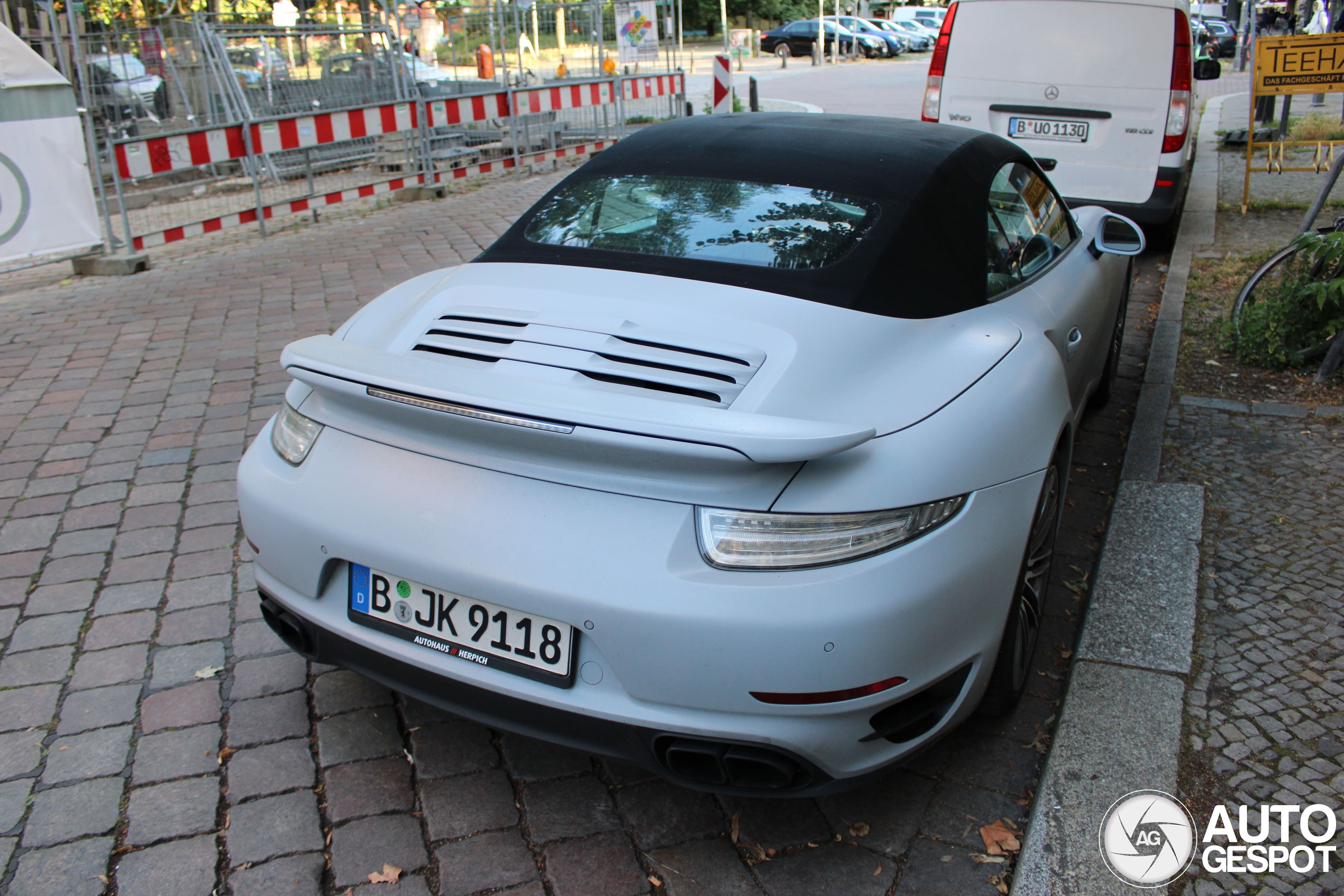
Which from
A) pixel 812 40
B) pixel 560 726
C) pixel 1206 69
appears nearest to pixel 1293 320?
pixel 560 726

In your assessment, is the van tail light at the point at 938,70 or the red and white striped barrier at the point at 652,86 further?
the red and white striped barrier at the point at 652,86

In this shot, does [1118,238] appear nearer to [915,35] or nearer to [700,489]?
[700,489]

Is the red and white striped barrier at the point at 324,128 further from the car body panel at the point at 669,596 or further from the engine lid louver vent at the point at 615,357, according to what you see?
the car body panel at the point at 669,596

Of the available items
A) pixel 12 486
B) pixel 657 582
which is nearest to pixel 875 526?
pixel 657 582

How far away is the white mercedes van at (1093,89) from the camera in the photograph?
760cm

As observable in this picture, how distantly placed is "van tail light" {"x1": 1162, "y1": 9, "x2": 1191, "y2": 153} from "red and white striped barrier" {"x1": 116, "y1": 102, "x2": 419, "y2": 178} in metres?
6.90

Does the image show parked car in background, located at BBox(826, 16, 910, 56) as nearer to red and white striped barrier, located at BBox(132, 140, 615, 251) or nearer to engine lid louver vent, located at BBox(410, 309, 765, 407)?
red and white striped barrier, located at BBox(132, 140, 615, 251)

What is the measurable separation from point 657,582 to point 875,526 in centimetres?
44

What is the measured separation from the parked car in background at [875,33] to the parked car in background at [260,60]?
38.6 metres

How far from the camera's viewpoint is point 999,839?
7.92 ft

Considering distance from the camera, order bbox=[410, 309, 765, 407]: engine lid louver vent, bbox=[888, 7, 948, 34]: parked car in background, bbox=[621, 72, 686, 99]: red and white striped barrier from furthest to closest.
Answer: bbox=[888, 7, 948, 34]: parked car in background < bbox=[621, 72, 686, 99]: red and white striped barrier < bbox=[410, 309, 765, 407]: engine lid louver vent

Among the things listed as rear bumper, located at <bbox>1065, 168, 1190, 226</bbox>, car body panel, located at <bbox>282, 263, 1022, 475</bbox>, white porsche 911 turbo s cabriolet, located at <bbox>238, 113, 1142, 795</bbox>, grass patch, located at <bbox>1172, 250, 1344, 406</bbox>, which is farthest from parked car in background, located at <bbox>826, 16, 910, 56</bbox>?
car body panel, located at <bbox>282, 263, 1022, 475</bbox>

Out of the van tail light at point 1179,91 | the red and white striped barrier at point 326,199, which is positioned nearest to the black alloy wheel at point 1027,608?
the van tail light at point 1179,91

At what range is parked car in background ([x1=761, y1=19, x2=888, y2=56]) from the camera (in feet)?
156
